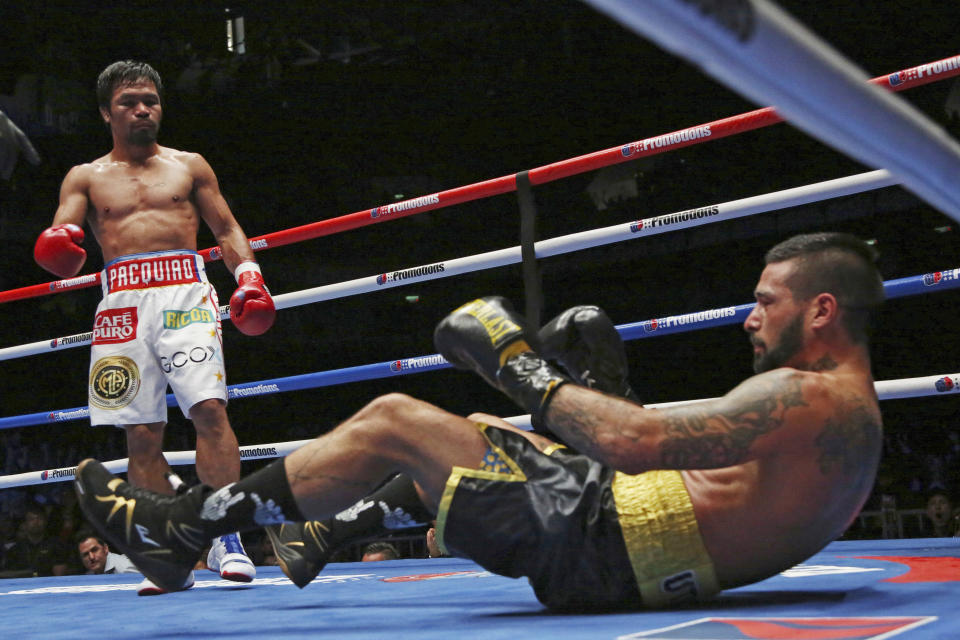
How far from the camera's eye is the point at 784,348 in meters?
1.38

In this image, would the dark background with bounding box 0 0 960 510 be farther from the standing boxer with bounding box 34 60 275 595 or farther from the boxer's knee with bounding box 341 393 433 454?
the boxer's knee with bounding box 341 393 433 454

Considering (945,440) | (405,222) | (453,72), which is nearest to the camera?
(945,440)

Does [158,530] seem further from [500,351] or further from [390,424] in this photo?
[500,351]

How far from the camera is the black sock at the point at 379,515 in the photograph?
5.66ft

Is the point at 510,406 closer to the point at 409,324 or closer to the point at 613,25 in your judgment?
the point at 409,324

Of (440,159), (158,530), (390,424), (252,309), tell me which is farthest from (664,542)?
(440,159)

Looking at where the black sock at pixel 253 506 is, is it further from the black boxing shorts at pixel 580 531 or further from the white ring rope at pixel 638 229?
the white ring rope at pixel 638 229

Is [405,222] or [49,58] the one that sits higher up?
[49,58]

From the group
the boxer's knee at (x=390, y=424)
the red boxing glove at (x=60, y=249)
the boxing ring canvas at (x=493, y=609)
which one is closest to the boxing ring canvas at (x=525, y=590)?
the boxing ring canvas at (x=493, y=609)

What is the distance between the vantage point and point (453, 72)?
9.28 meters

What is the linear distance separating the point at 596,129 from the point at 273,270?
358 centimetres

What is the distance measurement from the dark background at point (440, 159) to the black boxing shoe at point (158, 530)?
24.7 ft

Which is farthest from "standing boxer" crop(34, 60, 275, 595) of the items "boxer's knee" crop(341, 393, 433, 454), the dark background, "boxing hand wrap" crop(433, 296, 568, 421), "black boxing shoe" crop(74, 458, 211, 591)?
the dark background

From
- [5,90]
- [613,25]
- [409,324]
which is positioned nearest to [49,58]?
[5,90]
